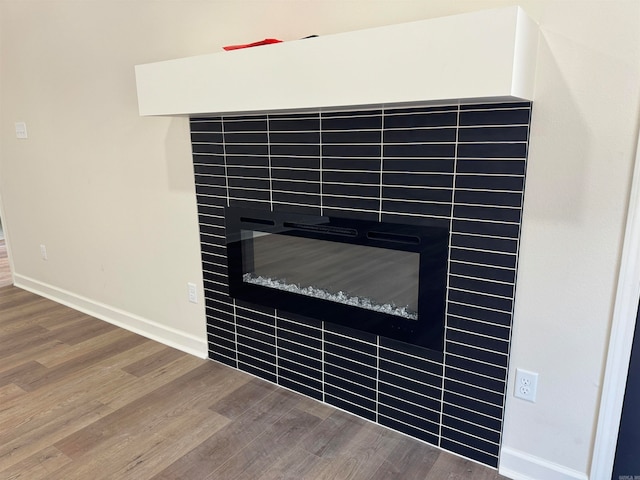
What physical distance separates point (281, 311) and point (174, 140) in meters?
1.11

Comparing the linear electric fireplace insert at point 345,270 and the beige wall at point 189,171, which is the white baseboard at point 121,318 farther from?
the linear electric fireplace insert at point 345,270

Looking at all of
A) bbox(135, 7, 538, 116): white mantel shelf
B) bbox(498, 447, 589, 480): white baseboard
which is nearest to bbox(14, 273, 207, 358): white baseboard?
bbox(135, 7, 538, 116): white mantel shelf

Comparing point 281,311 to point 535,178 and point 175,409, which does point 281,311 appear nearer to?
point 175,409

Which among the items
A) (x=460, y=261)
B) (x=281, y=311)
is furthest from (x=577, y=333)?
(x=281, y=311)

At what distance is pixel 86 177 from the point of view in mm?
3172

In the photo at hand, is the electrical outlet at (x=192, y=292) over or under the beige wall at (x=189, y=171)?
under

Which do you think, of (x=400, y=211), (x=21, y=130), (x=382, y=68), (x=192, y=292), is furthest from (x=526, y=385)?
(x=21, y=130)

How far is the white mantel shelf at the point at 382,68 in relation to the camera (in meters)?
1.31

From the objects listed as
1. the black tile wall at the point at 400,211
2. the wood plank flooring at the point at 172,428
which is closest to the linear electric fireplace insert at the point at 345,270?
A: the black tile wall at the point at 400,211

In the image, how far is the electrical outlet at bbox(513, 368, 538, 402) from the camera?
1.71m

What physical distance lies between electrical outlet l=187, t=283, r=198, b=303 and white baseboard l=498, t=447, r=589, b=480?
1.78 metres

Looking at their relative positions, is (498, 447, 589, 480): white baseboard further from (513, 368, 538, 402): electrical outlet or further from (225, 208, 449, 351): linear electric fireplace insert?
(225, 208, 449, 351): linear electric fireplace insert

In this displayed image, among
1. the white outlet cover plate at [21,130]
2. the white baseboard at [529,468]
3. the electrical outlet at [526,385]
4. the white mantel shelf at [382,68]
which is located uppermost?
the white mantel shelf at [382,68]

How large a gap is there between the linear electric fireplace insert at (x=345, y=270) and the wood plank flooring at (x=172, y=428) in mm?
471
